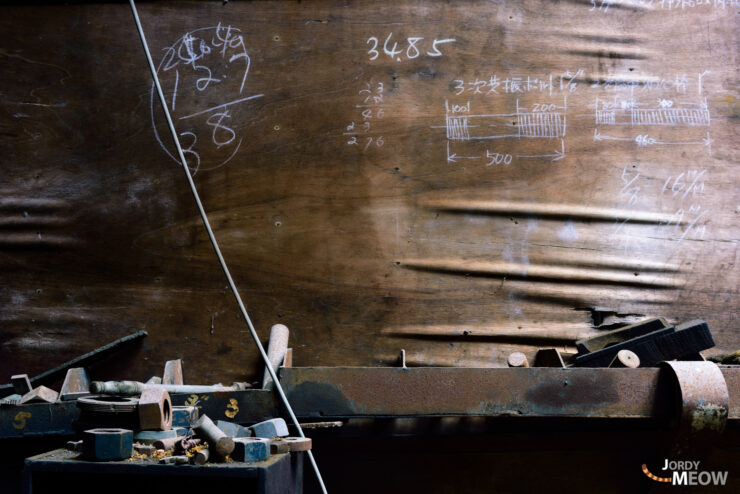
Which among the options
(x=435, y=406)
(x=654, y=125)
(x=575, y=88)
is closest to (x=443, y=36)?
(x=575, y=88)

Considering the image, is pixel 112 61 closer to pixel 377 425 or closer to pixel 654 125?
pixel 377 425

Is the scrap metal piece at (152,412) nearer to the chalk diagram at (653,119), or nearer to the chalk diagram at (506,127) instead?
the chalk diagram at (506,127)

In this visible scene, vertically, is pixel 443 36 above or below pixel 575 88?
above

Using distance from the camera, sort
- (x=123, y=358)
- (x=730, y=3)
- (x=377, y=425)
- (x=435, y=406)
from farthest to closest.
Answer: (x=730, y=3) → (x=123, y=358) → (x=377, y=425) → (x=435, y=406)

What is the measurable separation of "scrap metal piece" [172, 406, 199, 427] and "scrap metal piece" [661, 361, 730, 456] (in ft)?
4.62

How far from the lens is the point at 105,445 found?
1.23 meters

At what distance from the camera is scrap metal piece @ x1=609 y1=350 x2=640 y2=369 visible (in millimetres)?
1694

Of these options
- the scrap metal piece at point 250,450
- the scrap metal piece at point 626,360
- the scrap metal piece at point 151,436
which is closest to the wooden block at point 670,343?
the scrap metal piece at point 626,360

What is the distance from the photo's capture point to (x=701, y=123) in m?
2.19

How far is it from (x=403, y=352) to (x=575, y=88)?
129cm

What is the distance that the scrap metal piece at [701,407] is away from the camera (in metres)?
1.54

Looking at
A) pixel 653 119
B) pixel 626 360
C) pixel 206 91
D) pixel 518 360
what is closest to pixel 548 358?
pixel 518 360

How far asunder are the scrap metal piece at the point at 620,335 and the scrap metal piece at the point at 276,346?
1.09 meters

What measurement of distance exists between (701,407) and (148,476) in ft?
4.93
